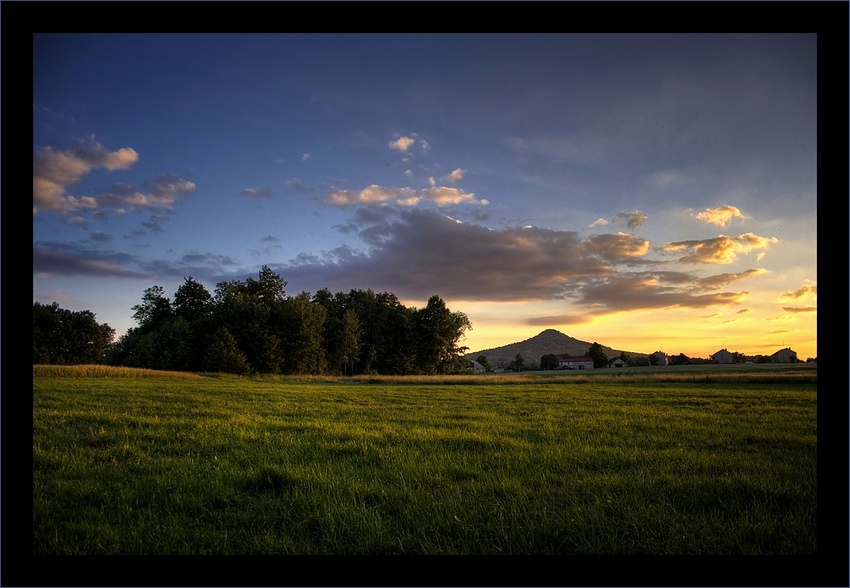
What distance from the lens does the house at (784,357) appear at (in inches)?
228

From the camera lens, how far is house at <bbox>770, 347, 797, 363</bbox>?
5786 mm

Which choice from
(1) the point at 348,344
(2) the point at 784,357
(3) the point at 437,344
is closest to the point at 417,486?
(2) the point at 784,357

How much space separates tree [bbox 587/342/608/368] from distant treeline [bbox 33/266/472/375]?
12568 millimetres

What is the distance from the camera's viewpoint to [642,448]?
6879 mm

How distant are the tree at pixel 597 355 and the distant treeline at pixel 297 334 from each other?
1257cm

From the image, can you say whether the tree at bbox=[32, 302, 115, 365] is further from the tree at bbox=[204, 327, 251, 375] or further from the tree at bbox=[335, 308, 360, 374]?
the tree at bbox=[335, 308, 360, 374]

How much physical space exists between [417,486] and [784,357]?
577cm

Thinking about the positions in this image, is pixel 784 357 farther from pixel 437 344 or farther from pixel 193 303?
pixel 193 303

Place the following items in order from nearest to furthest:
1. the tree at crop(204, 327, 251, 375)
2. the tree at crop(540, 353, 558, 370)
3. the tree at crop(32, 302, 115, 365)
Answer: the tree at crop(32, 302, 115, 365) < the tree at crop(540, 353, 558, 370) < the tree at crop(204, 327, 251, 375)

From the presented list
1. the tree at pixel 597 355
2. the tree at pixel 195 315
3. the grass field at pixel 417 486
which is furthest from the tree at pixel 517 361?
the tree at pixel 195 315

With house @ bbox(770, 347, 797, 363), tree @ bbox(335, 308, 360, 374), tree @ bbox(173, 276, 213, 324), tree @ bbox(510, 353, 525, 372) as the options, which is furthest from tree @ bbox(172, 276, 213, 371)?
house @ bbox(770, 347, 797, 363)

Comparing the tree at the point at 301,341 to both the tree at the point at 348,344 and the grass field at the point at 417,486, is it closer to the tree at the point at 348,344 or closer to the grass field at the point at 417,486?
the tree at the point at 348,344

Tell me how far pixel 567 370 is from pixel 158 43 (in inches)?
1365

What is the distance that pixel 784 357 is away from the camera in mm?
6371
